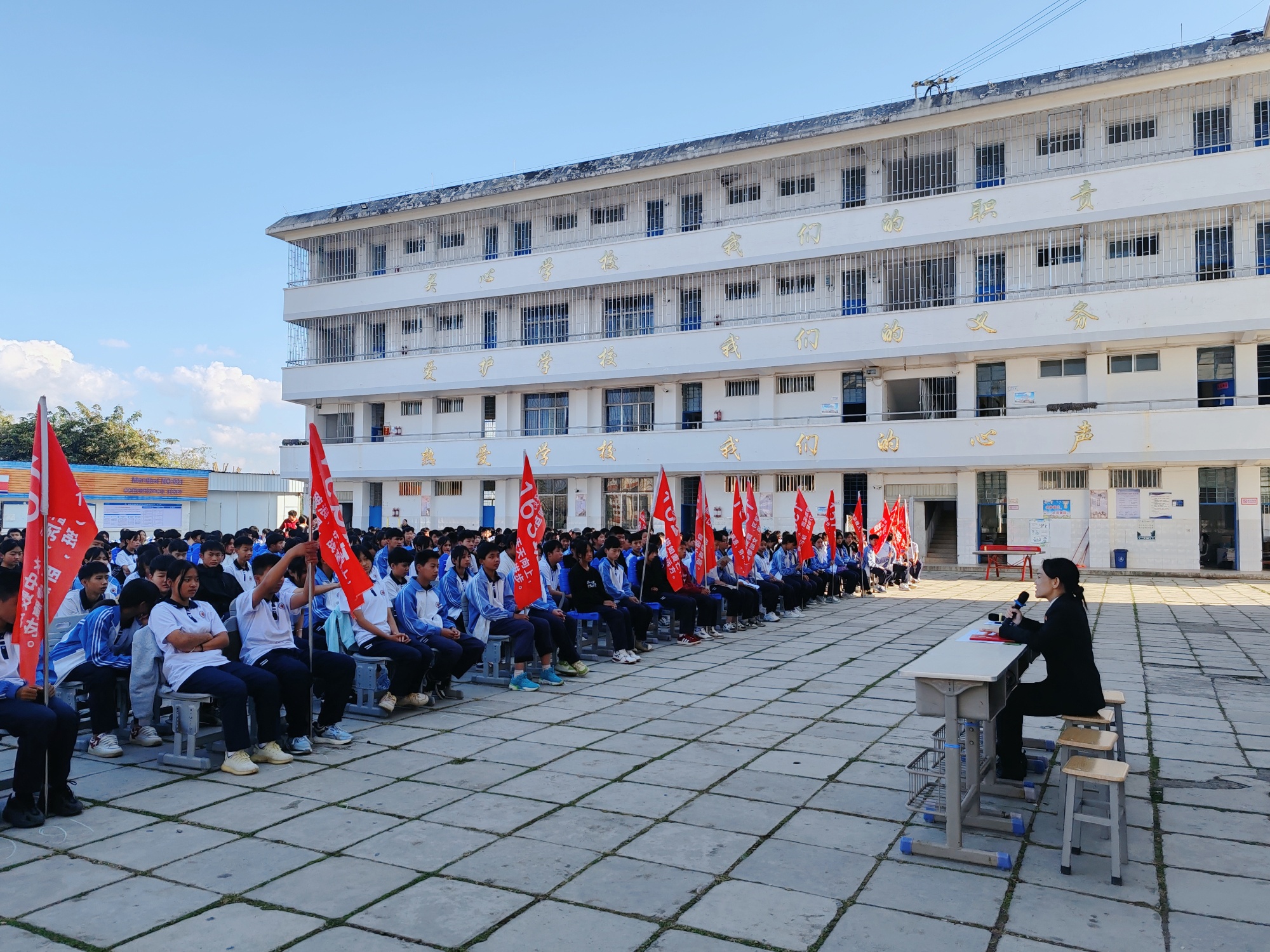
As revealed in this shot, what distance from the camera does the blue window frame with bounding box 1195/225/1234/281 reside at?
20.2 m

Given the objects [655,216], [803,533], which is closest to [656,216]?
[655,216]

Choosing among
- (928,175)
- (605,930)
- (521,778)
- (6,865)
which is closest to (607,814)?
(521,778)

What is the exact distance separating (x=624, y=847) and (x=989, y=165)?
2292 centimetres

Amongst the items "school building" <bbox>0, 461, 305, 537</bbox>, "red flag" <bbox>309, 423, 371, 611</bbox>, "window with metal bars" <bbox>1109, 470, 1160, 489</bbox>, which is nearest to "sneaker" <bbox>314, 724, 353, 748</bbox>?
"red flag" <bbox>309, 423, 371, 611</bbox>

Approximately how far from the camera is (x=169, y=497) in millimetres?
25750

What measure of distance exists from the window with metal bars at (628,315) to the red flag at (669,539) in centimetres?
1598

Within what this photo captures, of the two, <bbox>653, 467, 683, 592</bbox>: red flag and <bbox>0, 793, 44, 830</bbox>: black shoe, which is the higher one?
<bbox>653, 467, 683, 592</bbox>: red flag

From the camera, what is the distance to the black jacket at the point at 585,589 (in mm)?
9203

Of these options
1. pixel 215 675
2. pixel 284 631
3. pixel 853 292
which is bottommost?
pixel 215 675

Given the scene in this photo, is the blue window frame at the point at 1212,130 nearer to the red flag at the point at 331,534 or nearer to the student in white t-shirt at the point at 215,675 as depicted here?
the red flag at the point at 331,534

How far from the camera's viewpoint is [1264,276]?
63.0 ft

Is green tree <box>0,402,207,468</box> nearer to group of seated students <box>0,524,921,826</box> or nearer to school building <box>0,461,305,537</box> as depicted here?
school building <box>0,461,305,537</box>

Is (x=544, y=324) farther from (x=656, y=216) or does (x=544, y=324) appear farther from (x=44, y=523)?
(x=44, y=523)

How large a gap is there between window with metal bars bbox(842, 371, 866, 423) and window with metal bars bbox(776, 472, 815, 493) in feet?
6.35
